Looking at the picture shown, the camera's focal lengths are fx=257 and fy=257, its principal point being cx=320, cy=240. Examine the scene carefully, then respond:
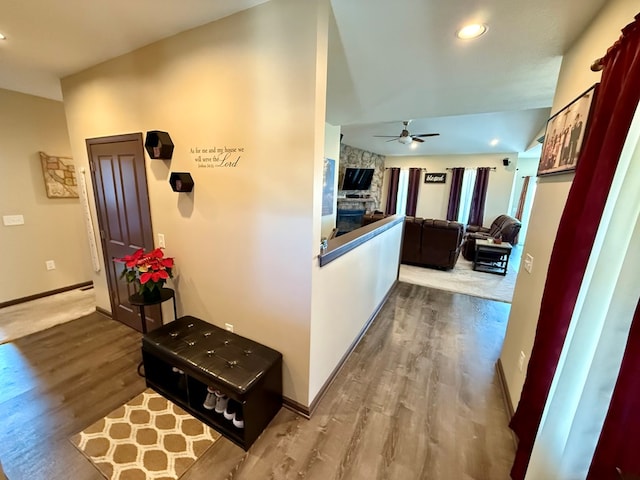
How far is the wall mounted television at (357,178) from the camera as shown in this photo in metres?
7.20

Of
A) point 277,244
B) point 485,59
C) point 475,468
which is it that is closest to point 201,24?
point 277,244

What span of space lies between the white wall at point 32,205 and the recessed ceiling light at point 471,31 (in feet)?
15.6

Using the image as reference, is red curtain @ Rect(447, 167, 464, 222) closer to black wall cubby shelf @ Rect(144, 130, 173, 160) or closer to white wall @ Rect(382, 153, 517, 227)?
white wall @ Rect(382, 153, 517, 227)

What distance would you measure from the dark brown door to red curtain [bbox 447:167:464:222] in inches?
321

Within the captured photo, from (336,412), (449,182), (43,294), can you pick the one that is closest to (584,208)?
(336,412)

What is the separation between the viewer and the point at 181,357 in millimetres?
1762

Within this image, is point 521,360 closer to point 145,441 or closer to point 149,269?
point 145,441

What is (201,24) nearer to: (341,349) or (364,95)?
(364,95)

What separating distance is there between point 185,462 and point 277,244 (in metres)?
1.41

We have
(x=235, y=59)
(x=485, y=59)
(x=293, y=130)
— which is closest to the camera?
(x=293, y=130)

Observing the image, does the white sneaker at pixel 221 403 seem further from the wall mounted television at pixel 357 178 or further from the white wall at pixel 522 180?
the white wall at pixel 522 180

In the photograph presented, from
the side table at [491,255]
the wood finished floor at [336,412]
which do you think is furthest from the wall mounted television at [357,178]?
the wood finished floor at [336,412]

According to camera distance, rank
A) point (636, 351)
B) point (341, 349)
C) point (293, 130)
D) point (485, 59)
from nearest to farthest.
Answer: point (636, 351)
point (293, 130)
point (485, 59)
point (341, 349)

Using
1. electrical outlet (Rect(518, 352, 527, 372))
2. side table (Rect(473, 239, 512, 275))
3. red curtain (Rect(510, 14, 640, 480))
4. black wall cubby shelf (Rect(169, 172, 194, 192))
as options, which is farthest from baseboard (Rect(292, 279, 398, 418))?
side table (Rect(473, 239, 512, 275))
